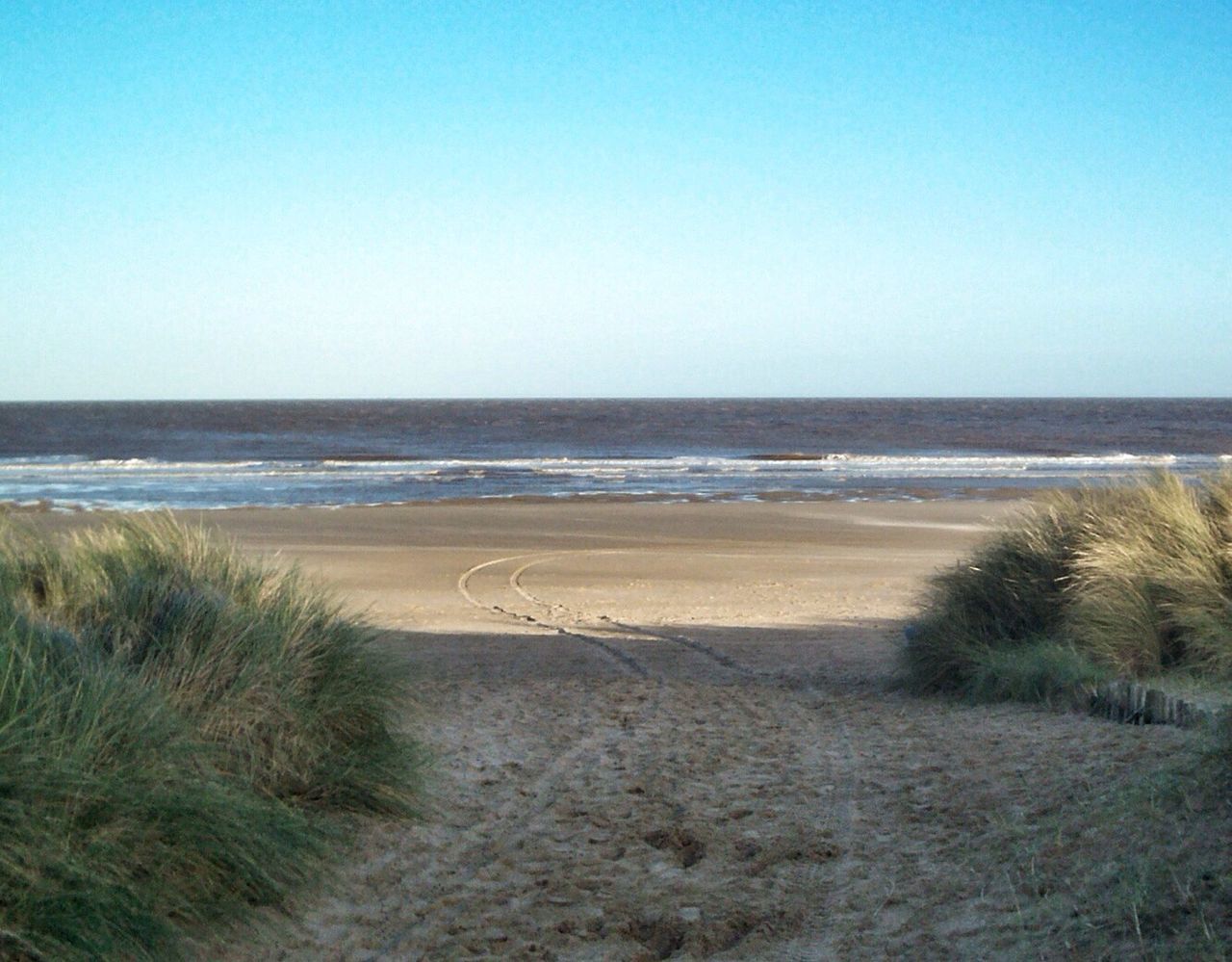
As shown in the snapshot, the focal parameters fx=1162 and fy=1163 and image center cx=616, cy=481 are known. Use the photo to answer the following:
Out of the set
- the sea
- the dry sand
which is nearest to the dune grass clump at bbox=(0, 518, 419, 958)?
the dry sand

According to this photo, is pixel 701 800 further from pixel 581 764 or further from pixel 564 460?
pixel 564 460

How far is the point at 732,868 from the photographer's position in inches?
196

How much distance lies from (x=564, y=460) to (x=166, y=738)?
39185 millimetres

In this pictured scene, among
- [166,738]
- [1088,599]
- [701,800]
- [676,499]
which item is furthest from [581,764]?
[676,499]

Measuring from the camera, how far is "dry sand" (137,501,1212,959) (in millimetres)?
4285

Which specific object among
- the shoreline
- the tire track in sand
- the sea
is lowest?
the tire track in sand

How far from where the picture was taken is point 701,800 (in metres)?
5.91

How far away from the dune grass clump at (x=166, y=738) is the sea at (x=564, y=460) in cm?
653

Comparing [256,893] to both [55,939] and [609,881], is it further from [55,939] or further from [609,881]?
[609,881]

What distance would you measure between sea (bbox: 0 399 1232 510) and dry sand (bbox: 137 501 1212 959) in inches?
138

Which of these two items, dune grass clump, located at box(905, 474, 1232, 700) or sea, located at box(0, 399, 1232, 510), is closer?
dune grass clump, located at box(905, 474, 1232, 700)

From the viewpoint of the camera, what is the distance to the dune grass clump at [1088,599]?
721 centimetres

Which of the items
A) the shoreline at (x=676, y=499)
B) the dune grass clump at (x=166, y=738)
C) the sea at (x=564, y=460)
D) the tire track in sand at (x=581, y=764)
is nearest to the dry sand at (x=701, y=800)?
the tire track in sand at (x=581, y=764)

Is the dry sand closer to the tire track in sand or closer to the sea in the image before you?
the tire track in sand
